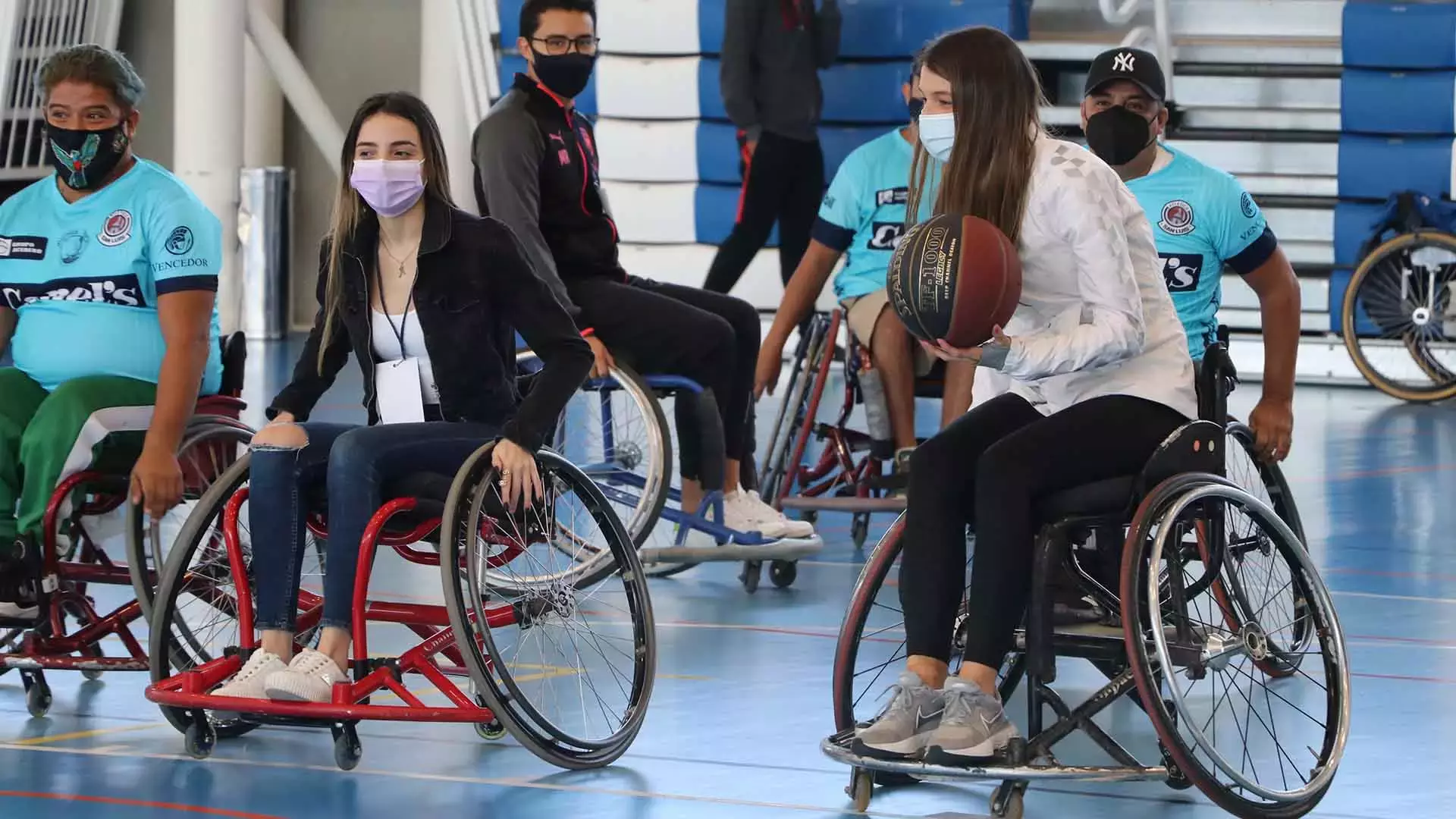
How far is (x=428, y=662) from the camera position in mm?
2955

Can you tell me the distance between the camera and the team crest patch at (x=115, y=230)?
3389 mm

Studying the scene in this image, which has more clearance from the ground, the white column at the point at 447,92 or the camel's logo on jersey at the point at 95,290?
the white column at the point at 447,92

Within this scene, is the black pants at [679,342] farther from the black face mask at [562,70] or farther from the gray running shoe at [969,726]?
the gray running shoe at [969,726]

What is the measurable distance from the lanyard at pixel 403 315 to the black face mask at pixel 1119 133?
133cm

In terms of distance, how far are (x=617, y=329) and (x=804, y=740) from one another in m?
1.39

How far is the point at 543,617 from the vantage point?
309 cm

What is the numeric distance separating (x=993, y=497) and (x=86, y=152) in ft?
5.48

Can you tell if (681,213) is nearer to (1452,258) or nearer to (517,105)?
(1452,258)

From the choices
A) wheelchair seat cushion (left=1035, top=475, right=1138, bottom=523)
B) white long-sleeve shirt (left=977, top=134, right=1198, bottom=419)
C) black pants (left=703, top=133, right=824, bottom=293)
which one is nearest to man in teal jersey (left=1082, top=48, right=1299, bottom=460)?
white long-sleeve shirt (left=977, top=134, right=1198, bottom=419)

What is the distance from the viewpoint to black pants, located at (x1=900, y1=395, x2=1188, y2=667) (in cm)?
262

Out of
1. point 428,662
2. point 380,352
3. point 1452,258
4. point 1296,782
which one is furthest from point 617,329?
point 1452,258

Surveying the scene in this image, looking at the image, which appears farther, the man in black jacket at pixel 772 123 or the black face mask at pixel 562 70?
the man in black jacket at pixel 772 123

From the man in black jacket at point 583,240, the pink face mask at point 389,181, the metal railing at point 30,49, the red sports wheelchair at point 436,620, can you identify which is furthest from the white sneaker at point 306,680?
the metal railing at point 30,49

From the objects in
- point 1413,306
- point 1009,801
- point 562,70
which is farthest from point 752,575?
point 1413,306
